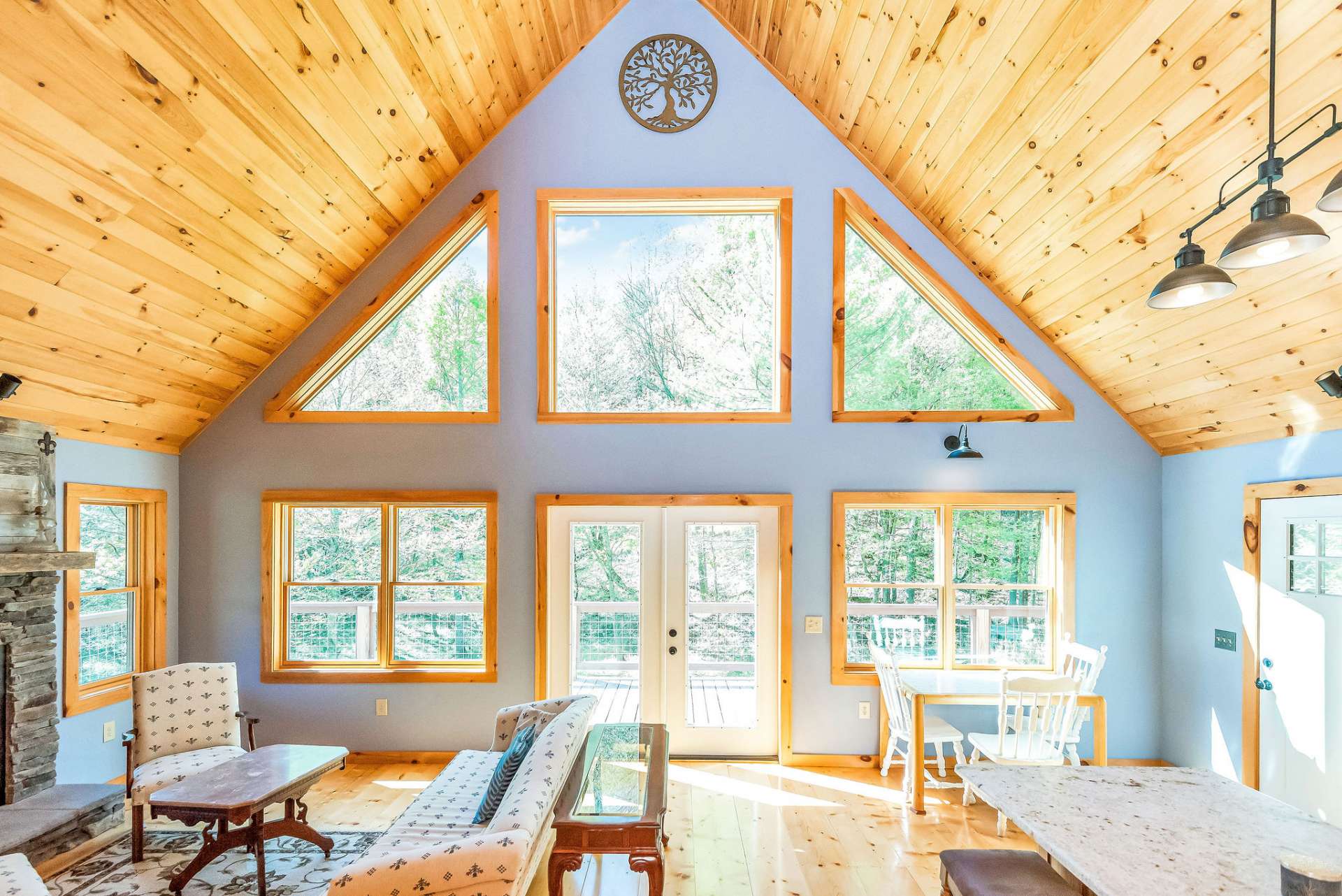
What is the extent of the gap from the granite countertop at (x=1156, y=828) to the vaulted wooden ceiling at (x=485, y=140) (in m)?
2.27

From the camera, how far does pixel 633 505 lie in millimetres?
5266

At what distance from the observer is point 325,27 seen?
3465 millimetres

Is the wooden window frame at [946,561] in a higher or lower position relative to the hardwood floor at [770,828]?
higher

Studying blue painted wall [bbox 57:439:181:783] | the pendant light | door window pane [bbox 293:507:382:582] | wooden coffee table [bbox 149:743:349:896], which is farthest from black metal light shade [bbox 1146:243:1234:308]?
blue painted wall [bbox 57:439:181:783]

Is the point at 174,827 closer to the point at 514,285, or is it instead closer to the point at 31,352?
the point at 31,352

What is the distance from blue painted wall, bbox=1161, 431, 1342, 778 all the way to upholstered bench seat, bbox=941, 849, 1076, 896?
302 cm

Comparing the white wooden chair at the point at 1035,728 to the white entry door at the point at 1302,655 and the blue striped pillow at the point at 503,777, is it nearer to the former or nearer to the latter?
the white entry door at the point at 1302,655

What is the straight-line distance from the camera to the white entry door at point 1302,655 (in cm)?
384

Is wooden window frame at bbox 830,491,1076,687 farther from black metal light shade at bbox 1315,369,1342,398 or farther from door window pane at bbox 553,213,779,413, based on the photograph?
black metal light shade at bbox 1315,369,1342,398

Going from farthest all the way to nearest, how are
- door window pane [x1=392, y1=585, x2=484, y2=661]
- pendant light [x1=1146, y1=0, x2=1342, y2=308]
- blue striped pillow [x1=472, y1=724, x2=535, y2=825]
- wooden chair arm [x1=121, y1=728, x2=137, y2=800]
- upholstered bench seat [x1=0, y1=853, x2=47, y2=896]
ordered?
door window pane [x1=392, y1=585, x2=484, y2=661] < wooden chair arm [x1=121, y1=728, x2=137, y2=800] < blue striped pillow [x1=472, y1=724, x2=535, y2=825] < upholstered bench seat [x1=0, y1=853, x2=47, y2=896] < pendant light [x1=1146, y1=0, x2=1342, y2=308]

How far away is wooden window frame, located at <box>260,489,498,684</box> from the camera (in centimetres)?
522

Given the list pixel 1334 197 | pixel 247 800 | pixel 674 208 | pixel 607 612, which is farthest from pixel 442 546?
pixel 1334 197

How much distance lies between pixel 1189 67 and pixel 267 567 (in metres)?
5.79

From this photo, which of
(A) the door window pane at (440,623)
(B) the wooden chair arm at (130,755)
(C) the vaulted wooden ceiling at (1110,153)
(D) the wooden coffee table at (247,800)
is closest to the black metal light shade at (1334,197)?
(C) the vaulted wooden ceiling at (1110,153)
